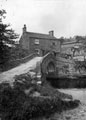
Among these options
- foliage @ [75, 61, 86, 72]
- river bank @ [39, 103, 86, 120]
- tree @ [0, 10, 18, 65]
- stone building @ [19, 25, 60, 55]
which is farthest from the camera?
stone building @ [19, 25, 60, 55]

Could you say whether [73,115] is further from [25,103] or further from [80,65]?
[80,65]

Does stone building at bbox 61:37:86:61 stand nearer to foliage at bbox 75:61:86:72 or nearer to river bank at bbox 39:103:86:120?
foliage at bbox 75:61:86:72

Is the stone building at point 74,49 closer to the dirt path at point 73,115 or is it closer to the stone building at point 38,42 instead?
the stone building at point 38,42

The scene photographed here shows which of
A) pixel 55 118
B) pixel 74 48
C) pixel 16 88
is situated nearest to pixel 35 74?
pixel 16 88

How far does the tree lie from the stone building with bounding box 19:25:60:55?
25.1 m

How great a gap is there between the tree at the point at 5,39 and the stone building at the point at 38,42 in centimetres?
2507

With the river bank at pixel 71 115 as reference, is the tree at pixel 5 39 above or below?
above

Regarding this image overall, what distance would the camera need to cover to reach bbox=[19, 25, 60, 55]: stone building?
35.9m

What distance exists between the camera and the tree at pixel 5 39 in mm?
8555

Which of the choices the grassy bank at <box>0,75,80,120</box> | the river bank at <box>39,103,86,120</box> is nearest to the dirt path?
the river bank at <box>39,103,86,120</box>

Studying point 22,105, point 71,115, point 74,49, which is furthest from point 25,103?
point 74,49

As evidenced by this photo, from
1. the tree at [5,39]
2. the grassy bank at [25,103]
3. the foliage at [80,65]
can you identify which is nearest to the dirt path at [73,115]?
the grassy bank at [25,103]

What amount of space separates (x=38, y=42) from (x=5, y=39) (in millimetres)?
28599

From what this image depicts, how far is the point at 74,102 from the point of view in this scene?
1186 centimetres
